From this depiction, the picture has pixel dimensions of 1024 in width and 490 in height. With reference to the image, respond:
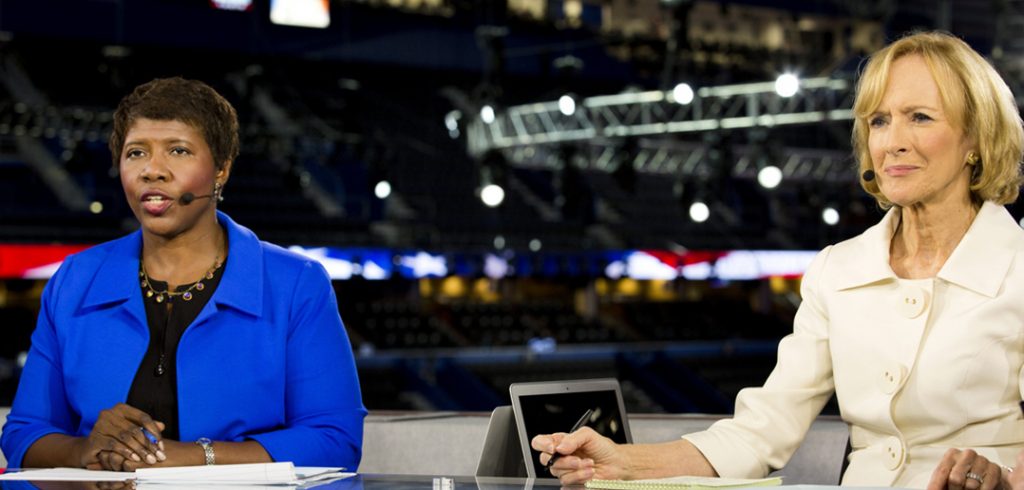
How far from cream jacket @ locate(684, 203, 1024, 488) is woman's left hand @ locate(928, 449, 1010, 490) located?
20 cm

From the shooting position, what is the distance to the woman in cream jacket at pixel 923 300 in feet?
5.58

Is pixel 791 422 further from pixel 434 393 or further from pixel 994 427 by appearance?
pixel 434 393

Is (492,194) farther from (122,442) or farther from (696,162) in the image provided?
(122,442)

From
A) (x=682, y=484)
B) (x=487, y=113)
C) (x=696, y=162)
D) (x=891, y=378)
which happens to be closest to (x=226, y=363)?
(x=682, y=484)

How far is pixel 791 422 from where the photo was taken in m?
1.87

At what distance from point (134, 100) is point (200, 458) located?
601 millimetres

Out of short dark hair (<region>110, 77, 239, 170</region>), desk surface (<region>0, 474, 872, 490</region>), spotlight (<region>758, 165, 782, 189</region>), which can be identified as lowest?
desk surface (<region>0, 474, 872, 490</region>)

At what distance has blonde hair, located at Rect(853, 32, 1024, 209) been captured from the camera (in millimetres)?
1701

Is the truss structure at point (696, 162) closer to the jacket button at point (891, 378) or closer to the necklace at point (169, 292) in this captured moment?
the necklace at point (169, 292)

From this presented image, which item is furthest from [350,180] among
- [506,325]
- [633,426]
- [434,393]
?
[633,426]

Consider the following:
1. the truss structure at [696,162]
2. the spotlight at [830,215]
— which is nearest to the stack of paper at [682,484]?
the truss structure at [696,162]

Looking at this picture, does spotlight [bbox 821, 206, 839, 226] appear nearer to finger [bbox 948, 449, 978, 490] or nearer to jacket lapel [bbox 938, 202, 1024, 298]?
jacket lapel [bbox 938, 202, 1024, 298]

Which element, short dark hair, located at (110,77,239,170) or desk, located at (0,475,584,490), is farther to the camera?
short dark hair, located at (110,77,239,170)

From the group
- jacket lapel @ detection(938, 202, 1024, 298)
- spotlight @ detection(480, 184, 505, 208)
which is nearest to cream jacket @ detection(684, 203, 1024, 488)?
jacket lapel @ detection(938, 202, 1024, 298)
